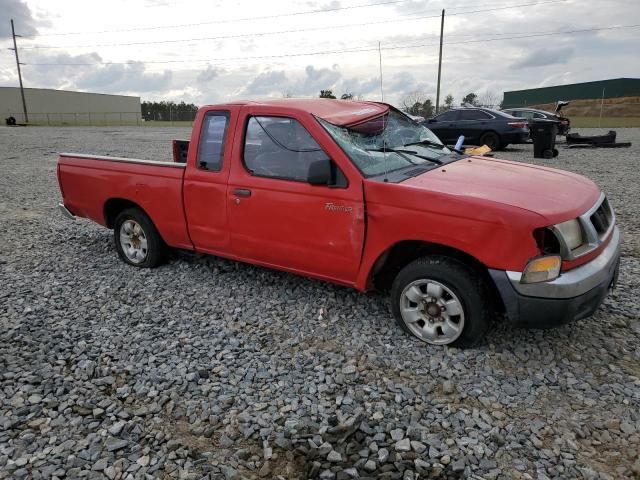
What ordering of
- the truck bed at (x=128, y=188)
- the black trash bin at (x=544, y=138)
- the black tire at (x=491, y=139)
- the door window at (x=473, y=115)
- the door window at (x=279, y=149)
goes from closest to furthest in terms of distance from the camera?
1. the door window at (x=279, y=149)
2. the truck bed at (x=128, y=188)
3. the black trash bin at (x=544, y=138)
4. the black tire at (x=491, y=139)
5. the door window at (x=473, y=115)

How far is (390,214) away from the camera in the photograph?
3.46 m

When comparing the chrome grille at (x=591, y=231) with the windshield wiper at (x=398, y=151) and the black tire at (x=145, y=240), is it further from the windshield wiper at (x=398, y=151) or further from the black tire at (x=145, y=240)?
the black tire at (x=145, y=240)

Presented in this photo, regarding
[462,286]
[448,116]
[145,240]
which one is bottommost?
[145,240]

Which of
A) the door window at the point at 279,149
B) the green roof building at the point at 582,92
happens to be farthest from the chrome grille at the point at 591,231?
the green roof building at the point at 582,92

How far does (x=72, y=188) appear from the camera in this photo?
5715 mm

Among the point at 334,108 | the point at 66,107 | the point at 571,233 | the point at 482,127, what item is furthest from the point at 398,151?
the point at 66,107

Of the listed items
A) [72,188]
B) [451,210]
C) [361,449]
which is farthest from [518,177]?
[72,188]

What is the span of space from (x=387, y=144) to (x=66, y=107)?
3231 inches

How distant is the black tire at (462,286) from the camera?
331 cm

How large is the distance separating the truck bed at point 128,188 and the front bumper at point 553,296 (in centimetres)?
304

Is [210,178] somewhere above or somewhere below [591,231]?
above

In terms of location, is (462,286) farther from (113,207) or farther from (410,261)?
(113,207)

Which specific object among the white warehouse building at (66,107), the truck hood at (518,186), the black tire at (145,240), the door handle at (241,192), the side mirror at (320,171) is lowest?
the black tire at (145,240)

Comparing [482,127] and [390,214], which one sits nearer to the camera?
[390,214]
